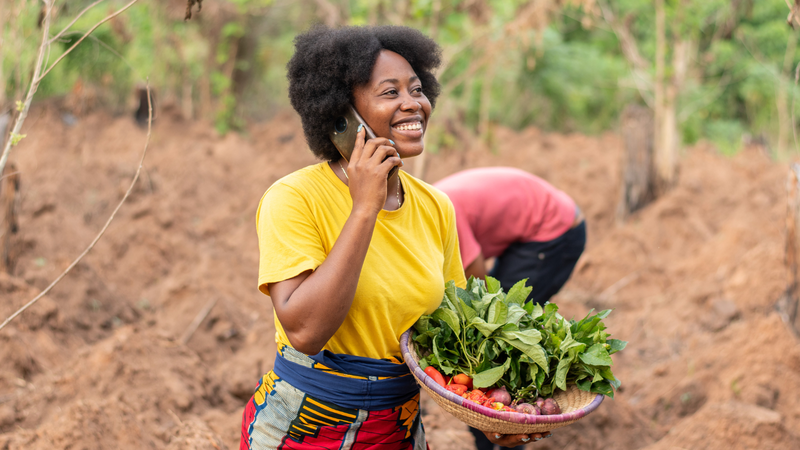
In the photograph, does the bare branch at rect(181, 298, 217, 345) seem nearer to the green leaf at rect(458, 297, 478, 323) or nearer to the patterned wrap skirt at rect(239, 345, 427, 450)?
the patterned wrap skirt at rect(239, 345, 427, 450)

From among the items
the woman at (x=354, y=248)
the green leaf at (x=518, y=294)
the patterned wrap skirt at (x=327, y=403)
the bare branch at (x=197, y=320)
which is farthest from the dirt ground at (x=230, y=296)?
the green leaf at (x=518, y=294)

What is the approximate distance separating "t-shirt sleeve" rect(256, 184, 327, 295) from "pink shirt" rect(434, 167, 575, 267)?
1687 mm

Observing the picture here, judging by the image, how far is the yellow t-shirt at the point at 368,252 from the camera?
5.73 ft

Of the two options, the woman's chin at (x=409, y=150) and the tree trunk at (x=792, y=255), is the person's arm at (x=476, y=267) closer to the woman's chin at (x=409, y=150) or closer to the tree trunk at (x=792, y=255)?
the woman's chin at (x=409, y=150)

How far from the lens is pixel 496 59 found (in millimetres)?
10500

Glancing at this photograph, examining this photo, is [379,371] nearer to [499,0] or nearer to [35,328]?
[35,328]

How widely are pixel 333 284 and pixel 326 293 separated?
0.10 ft

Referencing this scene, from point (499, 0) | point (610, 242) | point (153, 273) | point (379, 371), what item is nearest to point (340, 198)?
point (379, 371)

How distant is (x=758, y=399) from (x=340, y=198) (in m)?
3.66

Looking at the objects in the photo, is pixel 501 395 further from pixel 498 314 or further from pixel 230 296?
pixel 230 296

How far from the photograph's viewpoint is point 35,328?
455 cm

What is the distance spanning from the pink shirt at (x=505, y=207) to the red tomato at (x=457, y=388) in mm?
1551

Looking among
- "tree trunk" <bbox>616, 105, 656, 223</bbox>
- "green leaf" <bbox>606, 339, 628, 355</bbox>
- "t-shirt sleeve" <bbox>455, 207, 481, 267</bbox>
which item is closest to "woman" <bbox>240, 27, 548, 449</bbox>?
"green leaf" <bbox>606, 339, 628, 355</bbox>

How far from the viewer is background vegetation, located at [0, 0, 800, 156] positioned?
26.9ft
